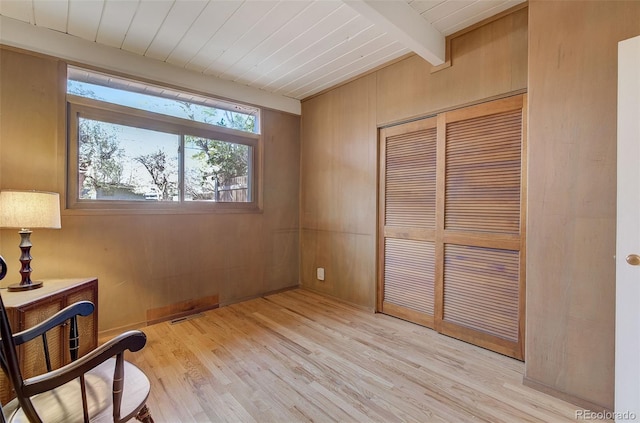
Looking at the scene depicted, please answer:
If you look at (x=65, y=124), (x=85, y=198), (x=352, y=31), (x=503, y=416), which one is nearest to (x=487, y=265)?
(x=503, y=416)

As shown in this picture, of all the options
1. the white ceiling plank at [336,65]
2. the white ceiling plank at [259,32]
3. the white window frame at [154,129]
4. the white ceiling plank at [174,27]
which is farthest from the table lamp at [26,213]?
the white ceiling plank at [336,65]

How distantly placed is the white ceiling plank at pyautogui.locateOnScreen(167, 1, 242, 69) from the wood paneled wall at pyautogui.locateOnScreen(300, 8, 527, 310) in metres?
1.60

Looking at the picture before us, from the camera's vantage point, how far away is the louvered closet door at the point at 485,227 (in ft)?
7.32

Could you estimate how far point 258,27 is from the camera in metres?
2.35

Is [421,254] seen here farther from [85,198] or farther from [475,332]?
[85,198]

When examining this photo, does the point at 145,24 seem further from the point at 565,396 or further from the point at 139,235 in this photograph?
the point at 565,396

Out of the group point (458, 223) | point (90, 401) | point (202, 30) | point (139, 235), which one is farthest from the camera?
point (139, 235)

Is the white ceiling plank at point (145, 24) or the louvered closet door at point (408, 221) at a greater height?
the white ceiling plank at point (145, 24)

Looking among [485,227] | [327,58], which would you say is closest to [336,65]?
[327,58]

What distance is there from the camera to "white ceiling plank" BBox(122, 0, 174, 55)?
6.81 feet

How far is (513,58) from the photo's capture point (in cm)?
220

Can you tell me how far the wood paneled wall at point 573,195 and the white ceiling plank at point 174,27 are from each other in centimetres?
232

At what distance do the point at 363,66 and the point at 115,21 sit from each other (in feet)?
7.28

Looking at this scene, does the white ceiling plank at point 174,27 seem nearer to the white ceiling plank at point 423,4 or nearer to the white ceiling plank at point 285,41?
the white ceiling plank at point 285,41
